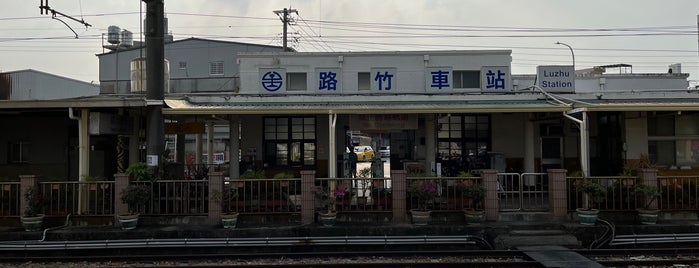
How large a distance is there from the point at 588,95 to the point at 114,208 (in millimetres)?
13660

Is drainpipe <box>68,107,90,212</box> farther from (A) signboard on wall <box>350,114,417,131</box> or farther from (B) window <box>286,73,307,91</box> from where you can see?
(B) window <box>286,73,307,91</box>

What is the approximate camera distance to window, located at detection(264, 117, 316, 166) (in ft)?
54.2

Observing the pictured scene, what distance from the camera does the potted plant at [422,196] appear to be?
1070 centimetres

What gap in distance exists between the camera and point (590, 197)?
1070cm

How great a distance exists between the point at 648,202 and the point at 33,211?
13.3m

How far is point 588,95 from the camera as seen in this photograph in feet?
50.1

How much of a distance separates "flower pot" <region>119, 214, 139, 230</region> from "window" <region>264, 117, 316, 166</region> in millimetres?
6350

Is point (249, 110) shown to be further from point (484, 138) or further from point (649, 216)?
point (649, 216)

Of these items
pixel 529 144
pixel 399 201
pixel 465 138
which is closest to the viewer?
pixel 399 201

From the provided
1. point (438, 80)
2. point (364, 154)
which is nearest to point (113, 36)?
point (364, 154)

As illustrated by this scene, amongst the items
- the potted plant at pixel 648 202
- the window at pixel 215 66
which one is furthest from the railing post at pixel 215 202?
the window at pixel 215 66

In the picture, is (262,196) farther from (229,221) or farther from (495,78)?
(495,78)

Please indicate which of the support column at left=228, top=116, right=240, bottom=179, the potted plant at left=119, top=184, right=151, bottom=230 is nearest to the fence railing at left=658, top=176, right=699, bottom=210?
the support column at left=228, top=116, right=240, bottom=179

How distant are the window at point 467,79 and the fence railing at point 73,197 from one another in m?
12.1
